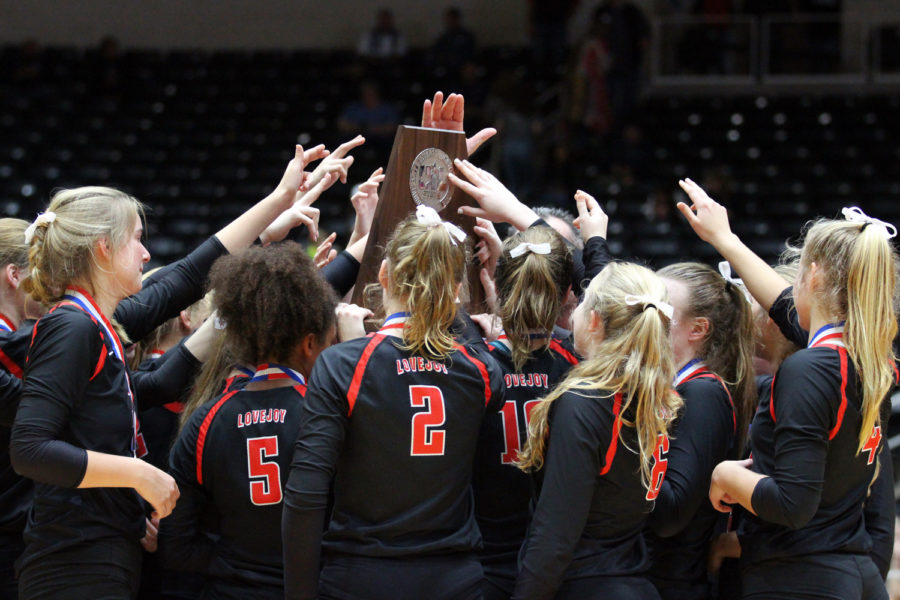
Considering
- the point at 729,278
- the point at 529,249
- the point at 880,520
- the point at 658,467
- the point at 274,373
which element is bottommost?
the point at 880,520

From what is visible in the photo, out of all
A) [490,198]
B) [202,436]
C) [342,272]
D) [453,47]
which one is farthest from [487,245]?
[453,47]

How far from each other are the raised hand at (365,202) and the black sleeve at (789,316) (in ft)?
3.90

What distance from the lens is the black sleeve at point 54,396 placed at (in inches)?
80.8

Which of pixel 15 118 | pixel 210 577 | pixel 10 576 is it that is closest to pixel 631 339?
pixel 210 577

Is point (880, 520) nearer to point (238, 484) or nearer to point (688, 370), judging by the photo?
point (688, 370)

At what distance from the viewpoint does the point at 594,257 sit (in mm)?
2646

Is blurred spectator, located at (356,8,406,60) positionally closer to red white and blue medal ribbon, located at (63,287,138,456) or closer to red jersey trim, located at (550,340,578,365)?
red jersey trim, located at (550,340,578,365)

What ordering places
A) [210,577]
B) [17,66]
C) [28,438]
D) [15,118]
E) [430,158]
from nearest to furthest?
[28,438], [210,577], [430,158], [15,118], [17,66]

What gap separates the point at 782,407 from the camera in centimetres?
217

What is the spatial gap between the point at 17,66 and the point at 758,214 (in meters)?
8.74

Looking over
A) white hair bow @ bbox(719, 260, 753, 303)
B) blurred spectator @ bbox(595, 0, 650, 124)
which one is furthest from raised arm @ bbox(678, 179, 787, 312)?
blurred spectator @ bbox(595, 0, 650, 124)

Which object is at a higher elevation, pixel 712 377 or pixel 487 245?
pixel 487 245

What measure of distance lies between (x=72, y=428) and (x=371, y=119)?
8.30 meters

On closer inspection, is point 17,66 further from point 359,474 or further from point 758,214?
point 359,474
